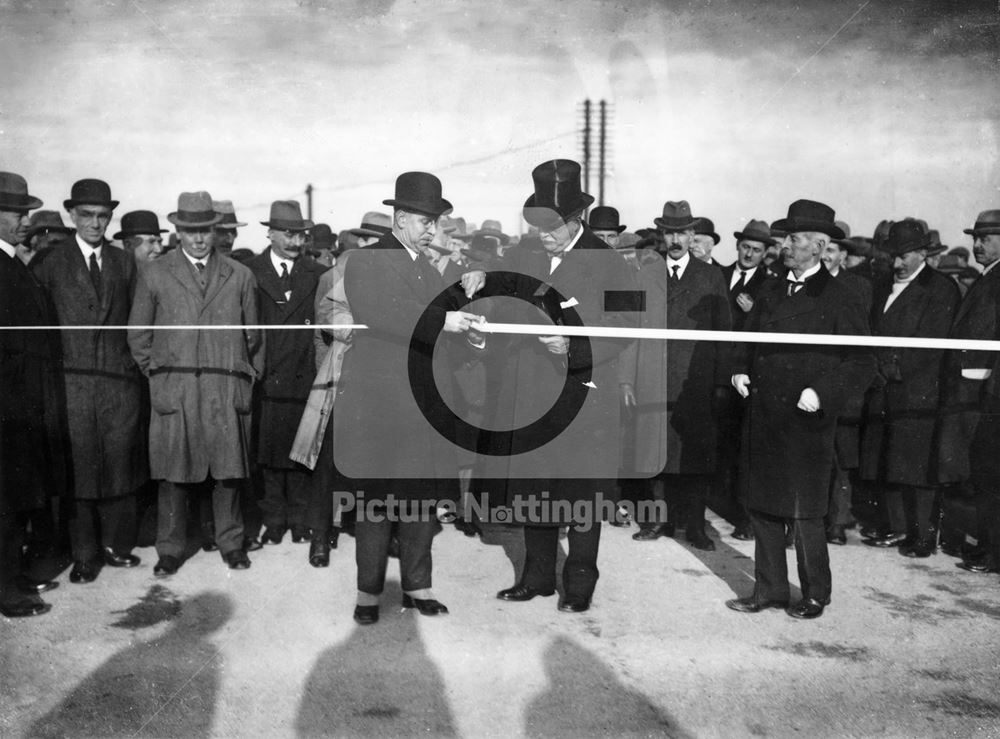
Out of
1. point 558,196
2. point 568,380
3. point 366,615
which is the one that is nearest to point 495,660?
point 366,615

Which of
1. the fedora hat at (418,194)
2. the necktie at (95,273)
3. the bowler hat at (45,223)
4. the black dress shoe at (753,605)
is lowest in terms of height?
the black dress shoe at (753,605)

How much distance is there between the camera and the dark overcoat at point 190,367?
15.2ft

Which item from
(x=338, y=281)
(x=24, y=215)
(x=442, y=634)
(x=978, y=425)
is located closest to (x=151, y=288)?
(x=24, y=215)

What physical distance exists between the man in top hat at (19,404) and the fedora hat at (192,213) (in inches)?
28.1

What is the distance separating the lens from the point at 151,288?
463 cm

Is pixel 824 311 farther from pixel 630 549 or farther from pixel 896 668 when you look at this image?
pixel 630 549

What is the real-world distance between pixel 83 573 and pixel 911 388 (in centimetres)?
512

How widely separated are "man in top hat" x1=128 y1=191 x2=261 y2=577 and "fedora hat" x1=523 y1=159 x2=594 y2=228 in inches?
74.5

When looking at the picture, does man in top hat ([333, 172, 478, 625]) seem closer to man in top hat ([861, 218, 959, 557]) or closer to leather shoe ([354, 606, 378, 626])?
leather shoe ([354, 606, 378, 626])

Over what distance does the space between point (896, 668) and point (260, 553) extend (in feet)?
11.6

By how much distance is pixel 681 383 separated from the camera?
5500 mm

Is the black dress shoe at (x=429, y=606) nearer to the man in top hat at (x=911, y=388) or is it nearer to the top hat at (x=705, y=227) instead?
the man in top hat at (x=911, y=388)

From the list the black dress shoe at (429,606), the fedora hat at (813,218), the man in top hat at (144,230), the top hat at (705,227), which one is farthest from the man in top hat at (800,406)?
the man in top hat at (144,230)

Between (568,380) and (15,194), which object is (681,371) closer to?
(568,380)
